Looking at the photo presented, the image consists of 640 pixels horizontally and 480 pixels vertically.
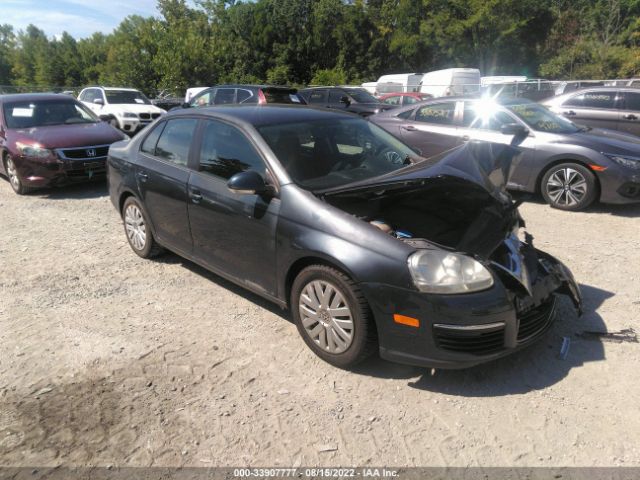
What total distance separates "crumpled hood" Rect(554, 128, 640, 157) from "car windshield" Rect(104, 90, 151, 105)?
14.1 metres

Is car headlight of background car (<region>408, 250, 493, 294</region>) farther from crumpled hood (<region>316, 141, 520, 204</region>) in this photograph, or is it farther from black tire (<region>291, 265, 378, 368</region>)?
crumpled hood (<region>316, 141, 520, 204</region>)

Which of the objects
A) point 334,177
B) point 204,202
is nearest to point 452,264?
point 334,177

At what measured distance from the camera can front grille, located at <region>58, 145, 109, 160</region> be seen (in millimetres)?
8016

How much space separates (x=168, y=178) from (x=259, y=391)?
7.37ft

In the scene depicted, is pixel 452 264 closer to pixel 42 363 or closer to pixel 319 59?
pixel 42 363

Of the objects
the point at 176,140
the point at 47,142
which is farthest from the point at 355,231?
the point at 47,142

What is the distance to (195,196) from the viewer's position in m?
4.09

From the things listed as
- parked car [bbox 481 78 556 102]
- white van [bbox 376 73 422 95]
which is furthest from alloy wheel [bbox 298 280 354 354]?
white van [bbox 376 73 422 95]

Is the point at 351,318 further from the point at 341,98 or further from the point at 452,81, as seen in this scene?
the point at 452,81

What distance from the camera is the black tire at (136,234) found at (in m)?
4.99

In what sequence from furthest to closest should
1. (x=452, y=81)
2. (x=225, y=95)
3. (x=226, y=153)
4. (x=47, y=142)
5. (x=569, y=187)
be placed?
(x=452, y=81) → (x=225, y=95) → (x=47, y=142) → (x=569, y=187) → (x=226, y=153)

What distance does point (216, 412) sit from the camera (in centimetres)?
291

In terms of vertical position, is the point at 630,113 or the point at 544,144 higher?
the point at 630,113

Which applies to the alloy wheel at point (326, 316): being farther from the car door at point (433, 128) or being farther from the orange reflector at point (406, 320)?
the car door at point (433, 128)
